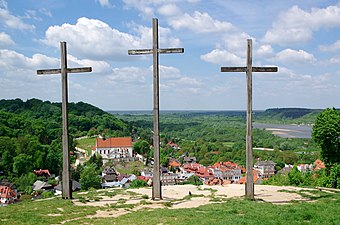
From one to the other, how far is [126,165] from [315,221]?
7762 centimetres

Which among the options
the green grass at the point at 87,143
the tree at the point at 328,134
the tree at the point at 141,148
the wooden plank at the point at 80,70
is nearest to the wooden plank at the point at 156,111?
the wooden plank at the point at 80,70

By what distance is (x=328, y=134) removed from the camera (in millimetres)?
19438

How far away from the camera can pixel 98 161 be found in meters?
79.7

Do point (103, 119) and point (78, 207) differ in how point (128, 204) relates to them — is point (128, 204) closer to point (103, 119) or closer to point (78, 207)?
point (78, 207)

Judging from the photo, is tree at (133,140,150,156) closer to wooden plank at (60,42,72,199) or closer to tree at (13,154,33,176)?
tree at (13,154,33,176)

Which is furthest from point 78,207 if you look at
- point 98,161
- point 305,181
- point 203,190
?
point 98,161

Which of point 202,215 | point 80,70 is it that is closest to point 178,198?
point 202,215

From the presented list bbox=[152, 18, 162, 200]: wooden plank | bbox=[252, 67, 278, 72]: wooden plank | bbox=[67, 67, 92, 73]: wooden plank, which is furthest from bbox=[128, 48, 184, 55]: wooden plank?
bbox=[252, 67, 278, 72]: wooden plank

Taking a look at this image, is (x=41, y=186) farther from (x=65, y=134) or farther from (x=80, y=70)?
(x=80, y=70)

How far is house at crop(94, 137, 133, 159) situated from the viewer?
9081 cm

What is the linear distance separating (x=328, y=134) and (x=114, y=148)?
79.1 meters

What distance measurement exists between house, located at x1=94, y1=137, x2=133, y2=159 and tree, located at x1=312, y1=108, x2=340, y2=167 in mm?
73310

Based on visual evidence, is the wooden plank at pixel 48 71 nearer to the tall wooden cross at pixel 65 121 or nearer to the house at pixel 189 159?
the tall wooden cross at pixel 65 121

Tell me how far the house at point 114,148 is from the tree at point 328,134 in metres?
73.3
